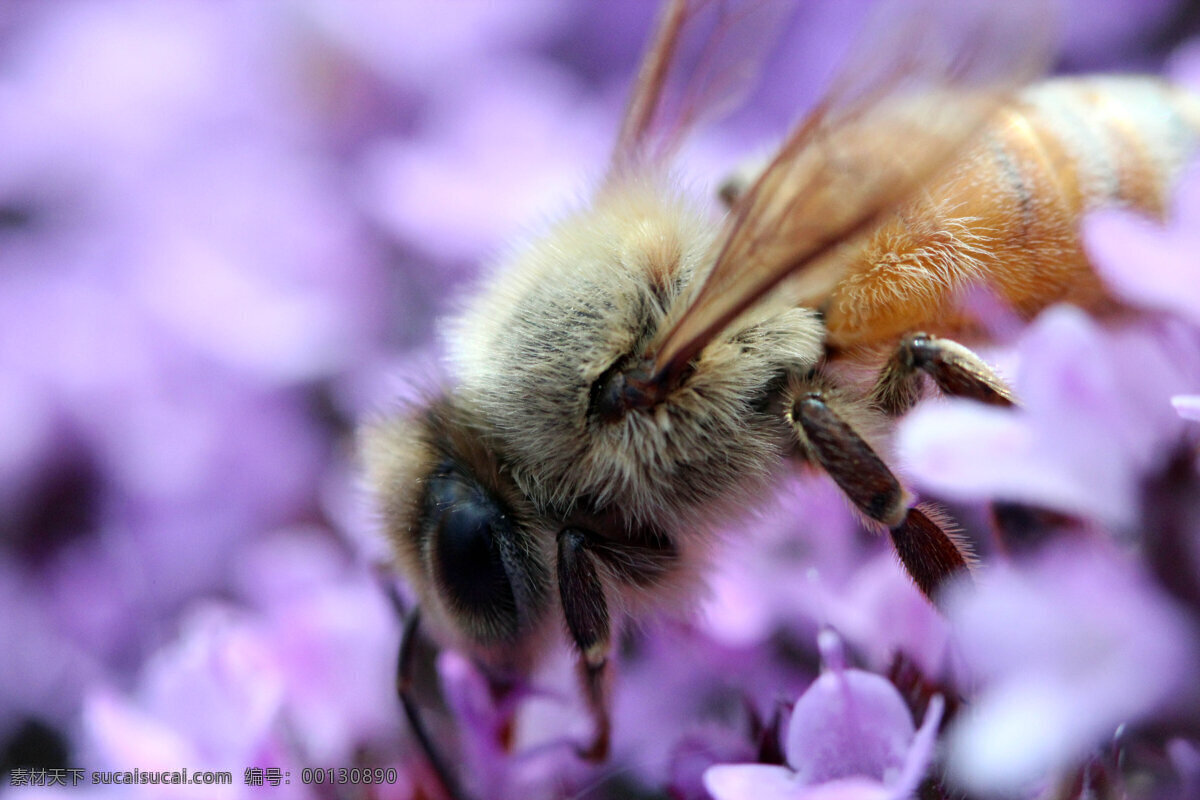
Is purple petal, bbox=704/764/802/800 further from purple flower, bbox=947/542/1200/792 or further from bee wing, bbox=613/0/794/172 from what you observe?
bee wing, bbox=613/0/794/172

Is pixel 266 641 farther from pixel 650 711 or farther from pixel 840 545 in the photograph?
pixel 840 545

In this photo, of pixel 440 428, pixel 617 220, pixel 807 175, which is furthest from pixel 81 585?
pixel 807 175

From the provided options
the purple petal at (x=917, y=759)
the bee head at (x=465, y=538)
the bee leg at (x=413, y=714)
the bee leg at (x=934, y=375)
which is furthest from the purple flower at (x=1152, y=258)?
the bee leg at (x=413, y=714)

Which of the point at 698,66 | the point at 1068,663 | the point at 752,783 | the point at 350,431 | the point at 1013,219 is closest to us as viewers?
the point at 1068,663

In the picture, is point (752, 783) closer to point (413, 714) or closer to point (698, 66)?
point (413, 714)

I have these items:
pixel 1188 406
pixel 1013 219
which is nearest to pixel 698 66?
pixel 1013 219

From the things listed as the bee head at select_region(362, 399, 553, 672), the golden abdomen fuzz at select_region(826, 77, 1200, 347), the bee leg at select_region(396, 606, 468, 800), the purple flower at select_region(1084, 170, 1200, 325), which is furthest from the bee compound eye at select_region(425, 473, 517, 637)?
the purple flower at select_region(1084, 170, 1200, 325)

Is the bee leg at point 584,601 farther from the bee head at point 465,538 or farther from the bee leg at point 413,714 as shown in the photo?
the bee leg at point 413,714
